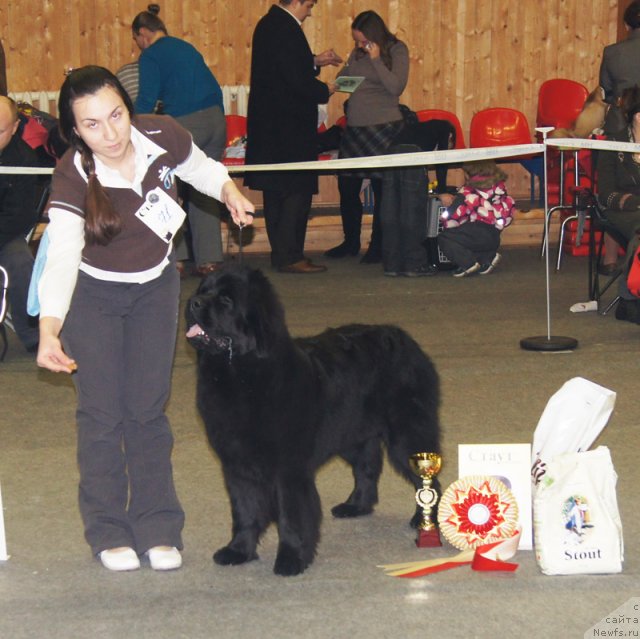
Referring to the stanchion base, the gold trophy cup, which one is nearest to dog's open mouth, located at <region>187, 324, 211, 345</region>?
the gold trophy cup

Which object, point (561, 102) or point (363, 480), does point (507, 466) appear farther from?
point (561, 102)

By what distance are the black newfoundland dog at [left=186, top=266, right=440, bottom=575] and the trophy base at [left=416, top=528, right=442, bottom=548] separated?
0.44ft

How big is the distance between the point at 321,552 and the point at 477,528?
0.46 metres

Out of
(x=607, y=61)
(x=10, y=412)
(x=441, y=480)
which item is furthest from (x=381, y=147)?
(x=441, y=480)

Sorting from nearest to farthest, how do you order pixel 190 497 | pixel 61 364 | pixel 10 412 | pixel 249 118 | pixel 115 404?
pixel 61 364 < pixel 115 404 < pixel 190 497 < pixel 10 412 < pixel 249 118

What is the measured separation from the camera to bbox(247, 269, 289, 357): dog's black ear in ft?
9.55

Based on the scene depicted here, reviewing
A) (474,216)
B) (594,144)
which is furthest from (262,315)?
(474,216)

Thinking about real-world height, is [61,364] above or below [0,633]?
above

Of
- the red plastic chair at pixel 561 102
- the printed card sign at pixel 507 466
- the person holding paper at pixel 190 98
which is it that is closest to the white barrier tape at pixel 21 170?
the person holding paper at pixel 190 98

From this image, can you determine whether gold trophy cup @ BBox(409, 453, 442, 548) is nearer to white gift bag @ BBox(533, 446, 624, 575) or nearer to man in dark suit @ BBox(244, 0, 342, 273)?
white gift bag @ BBox(533, 446, 624, 575)

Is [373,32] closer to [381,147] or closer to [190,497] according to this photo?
[381,147]

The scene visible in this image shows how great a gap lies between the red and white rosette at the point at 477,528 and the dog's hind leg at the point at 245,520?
367mm

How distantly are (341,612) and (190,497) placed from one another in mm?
1048

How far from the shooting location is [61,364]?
8.85 ft
